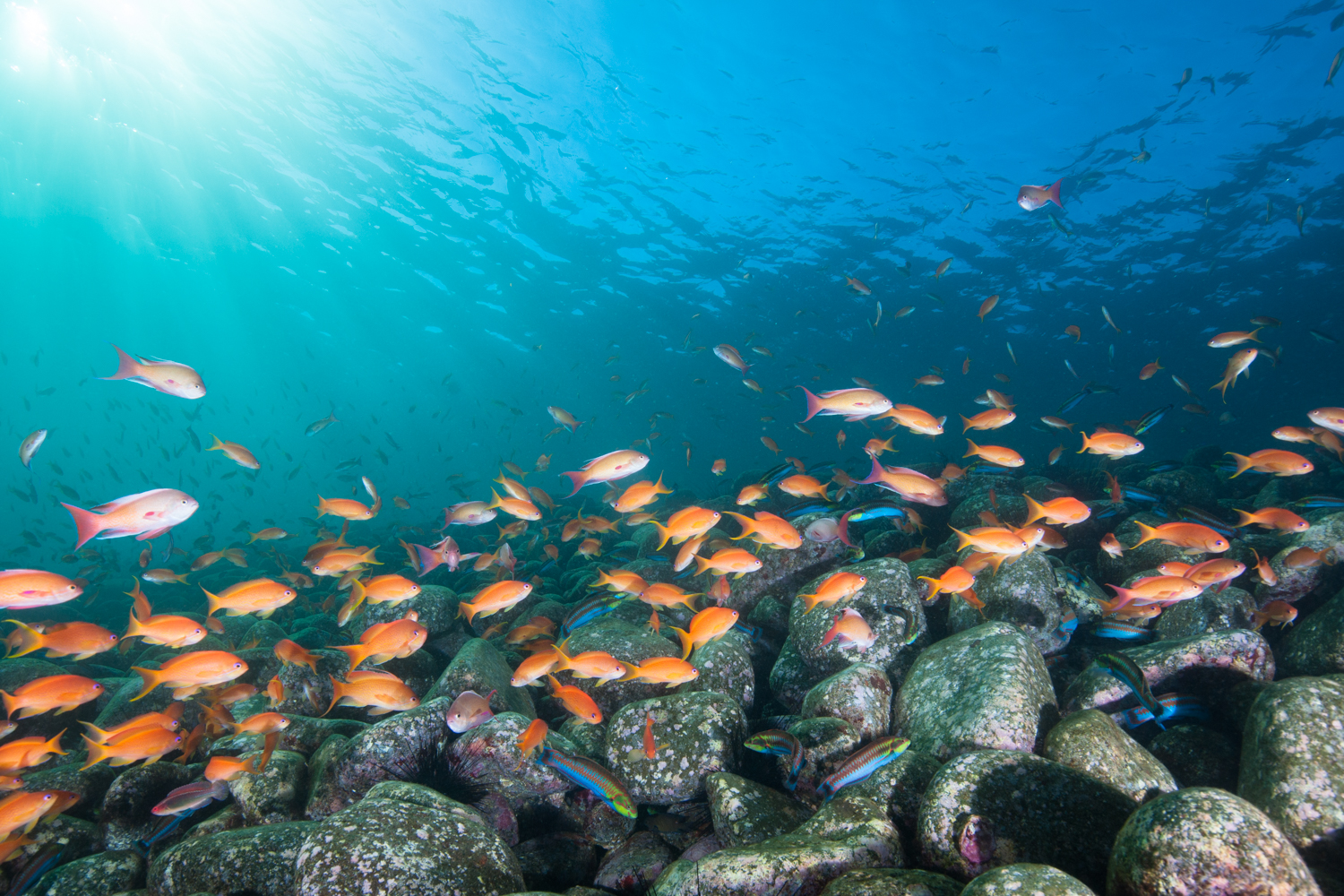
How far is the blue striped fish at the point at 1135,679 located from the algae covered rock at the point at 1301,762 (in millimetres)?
411

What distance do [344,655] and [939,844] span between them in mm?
6548

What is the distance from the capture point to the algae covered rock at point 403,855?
2.57 metres

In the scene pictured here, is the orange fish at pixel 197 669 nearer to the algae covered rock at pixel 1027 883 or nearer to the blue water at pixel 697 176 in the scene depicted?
the algae covered rock at pixel 1027 883

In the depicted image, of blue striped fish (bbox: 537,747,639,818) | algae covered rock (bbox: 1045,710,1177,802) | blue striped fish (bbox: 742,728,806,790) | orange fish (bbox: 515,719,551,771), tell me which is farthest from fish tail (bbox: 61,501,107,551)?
algae covered rock (bbox: 1045,710,1177,802)

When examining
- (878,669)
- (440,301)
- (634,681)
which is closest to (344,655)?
(634,681)

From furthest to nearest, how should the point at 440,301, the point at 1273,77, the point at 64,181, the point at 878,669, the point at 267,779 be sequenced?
the point at 440,301, the point at 64,181, the point at 1273,77, the point at 878,669, the point at 267,779

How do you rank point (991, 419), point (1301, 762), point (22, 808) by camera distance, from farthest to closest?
point (991, 419) → point (22, 808) → point (1301, 762)

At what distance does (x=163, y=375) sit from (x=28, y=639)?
370 cm

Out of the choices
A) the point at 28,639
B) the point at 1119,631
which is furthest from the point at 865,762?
the point at 28,639

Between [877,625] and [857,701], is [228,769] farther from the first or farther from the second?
[877,625]

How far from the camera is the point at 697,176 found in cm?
2009

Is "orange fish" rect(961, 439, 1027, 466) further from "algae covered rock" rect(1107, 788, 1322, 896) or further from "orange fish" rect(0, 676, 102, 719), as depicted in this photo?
"orange fish" rect(0, 676, 102, 719)

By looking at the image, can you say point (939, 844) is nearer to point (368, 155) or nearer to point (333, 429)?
point (368, 155)

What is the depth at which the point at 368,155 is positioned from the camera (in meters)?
20.6
